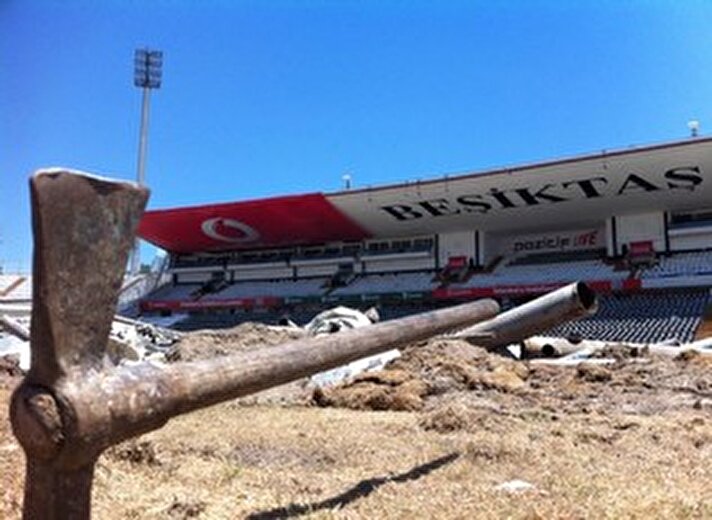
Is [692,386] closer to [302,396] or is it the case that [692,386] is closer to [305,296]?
[302,396]

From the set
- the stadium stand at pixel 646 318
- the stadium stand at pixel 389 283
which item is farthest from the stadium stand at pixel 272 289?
the stadium stand at pixel 646 318

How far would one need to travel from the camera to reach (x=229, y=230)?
48.9 metres

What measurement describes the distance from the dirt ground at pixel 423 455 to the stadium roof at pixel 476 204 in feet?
85.2

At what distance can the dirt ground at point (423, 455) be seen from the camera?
396 centimetres

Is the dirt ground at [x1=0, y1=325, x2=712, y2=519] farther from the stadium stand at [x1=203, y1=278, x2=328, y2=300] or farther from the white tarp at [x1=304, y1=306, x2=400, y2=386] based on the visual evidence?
the stadium stand at [x1=203, y1=278, x2=328, y2=300]

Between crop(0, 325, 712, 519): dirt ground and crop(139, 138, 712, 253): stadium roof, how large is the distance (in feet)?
85.2

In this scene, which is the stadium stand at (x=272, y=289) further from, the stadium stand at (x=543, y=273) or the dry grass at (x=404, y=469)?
the dry grass at (x=404, y=469)

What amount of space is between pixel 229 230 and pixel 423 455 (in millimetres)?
44247

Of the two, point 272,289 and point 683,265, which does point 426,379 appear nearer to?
point 683,265

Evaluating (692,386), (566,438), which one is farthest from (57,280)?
(692,386)

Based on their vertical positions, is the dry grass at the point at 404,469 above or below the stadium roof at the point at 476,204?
below

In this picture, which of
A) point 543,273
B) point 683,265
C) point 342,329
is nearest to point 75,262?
point 342,329

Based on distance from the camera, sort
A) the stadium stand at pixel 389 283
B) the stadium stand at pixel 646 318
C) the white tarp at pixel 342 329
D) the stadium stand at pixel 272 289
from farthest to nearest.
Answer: the stadium stand at pixel 272 289 < the stadium stand at pixel 389 283 < the stadium stand at pixel 646 318 < the white tarp at pixel 342 329

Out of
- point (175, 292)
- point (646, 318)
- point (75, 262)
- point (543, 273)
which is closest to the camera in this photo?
point (75, 262)
